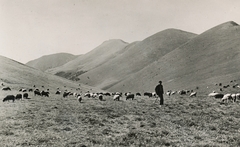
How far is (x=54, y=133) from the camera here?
11.1 m

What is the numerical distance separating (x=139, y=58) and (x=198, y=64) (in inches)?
2487

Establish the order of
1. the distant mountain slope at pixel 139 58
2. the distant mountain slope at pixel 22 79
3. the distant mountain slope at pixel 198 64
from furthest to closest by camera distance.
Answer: the distant mountain slope at pixel 139 58 → the distant mountain slope at pixel 198 64 → the distant mountain slope at pixel 22 79

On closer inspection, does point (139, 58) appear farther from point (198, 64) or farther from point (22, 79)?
point (22, 79)

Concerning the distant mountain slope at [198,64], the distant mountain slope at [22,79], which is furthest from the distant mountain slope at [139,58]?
the distant mountain slope at [22,79]

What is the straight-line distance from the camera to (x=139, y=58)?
150875 mm

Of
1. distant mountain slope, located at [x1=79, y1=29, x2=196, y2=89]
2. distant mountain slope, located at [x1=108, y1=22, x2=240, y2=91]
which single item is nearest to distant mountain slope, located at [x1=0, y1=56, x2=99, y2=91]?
distant mountain slope, located at [x1=108, y1=22, x2=240, y2=91]

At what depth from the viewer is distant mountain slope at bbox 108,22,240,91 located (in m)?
73.1

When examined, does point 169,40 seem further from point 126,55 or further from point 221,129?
point 221,129

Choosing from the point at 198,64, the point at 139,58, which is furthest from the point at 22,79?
the point at 139,58

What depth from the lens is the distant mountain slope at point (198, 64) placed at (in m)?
73.1

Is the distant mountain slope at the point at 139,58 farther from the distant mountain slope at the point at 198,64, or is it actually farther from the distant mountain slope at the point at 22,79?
the distant mountain slope at the point at 22,79

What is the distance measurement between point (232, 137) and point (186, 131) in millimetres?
2266

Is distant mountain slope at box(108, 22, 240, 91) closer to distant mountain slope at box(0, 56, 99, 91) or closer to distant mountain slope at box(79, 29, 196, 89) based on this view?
distant mountain slope at box(79, 29, 196, 89)

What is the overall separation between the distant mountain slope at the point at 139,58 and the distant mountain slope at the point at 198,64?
74.7ft
